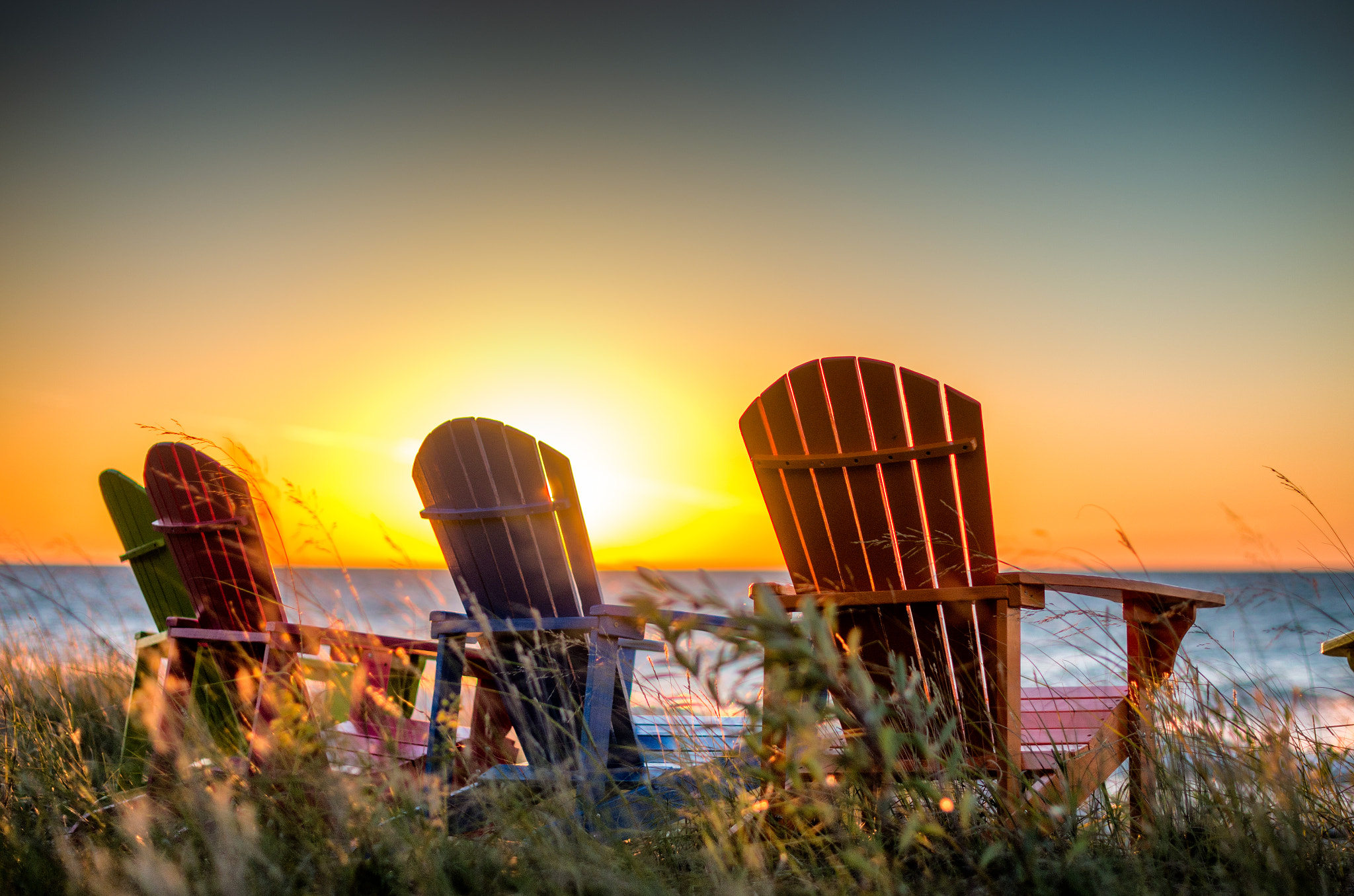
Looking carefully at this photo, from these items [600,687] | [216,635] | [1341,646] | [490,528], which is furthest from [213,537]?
[1341,646]

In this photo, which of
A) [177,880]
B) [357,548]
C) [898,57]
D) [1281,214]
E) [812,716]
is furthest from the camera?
[898,57]

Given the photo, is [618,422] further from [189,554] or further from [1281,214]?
[1281,214]

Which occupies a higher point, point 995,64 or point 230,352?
point 995,64

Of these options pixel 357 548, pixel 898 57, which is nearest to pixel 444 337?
pixel 898 57

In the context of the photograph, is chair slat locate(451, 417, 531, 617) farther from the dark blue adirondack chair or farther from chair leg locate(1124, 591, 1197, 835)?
chair leg locate(1124, 591, 1197, 835)

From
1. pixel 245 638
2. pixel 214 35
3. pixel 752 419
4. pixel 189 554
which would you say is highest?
pixel 214 35

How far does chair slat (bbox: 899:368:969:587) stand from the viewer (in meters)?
2.19

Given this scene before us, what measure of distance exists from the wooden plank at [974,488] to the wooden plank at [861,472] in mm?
207

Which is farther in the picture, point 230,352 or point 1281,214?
point 230,352

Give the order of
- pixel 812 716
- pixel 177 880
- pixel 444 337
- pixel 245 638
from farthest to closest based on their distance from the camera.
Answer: pixel 444 337
pixel 245 638
pixel 177 880
pixel 812 716

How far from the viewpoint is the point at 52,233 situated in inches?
388

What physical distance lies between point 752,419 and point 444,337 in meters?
7.21

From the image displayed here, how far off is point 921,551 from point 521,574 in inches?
50.5

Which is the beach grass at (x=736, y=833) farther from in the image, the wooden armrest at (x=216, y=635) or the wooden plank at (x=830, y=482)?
the wooden armrest at (x=216, y=635)
